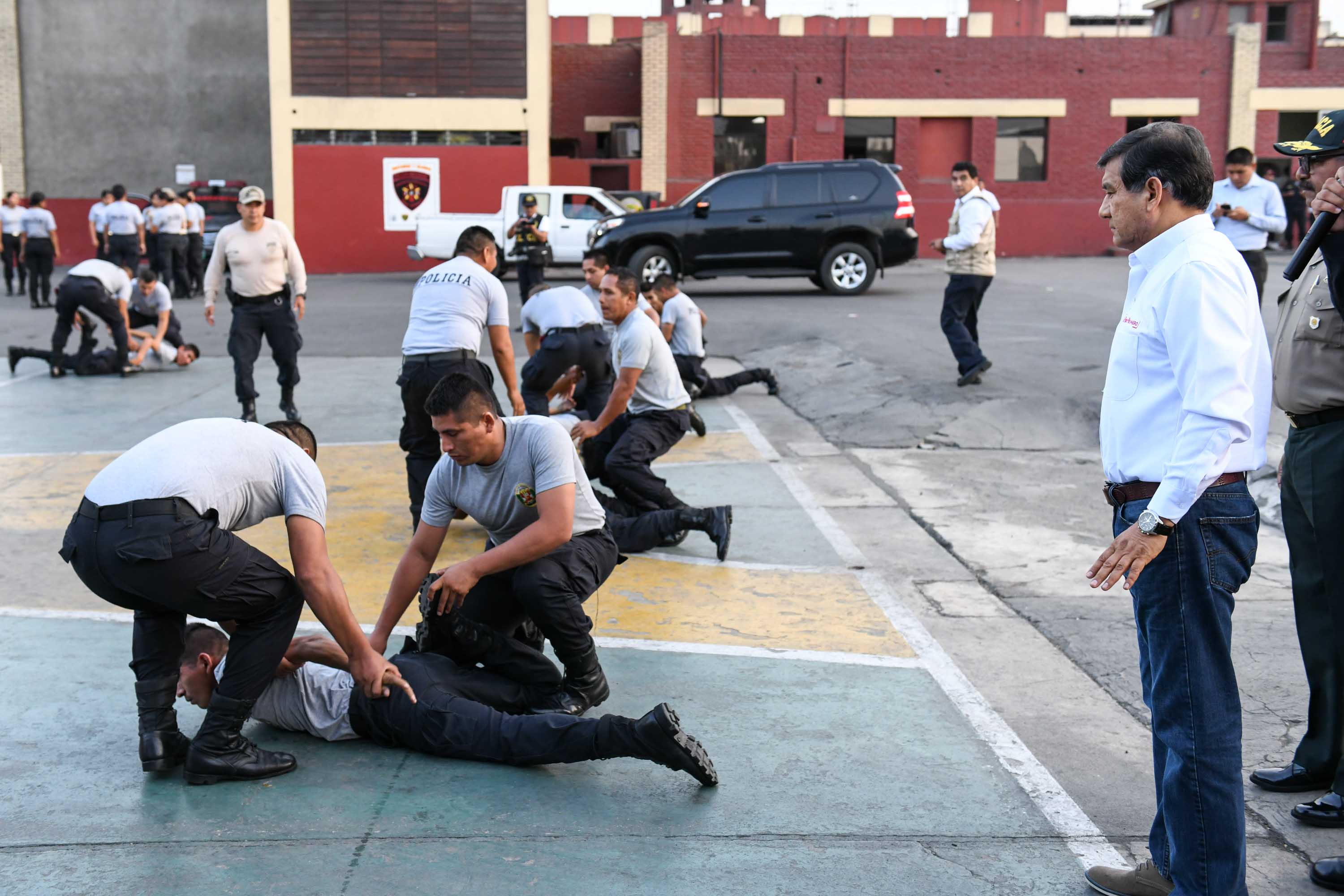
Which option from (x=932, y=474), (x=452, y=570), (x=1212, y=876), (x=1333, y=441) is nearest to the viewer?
(x=1212, y=876)

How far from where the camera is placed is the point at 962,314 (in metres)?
12.0

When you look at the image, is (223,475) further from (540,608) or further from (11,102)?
(11,102)

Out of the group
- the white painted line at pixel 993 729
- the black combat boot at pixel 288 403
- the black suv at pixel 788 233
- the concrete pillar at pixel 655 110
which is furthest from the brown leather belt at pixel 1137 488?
the concrete pillar at pixel 655 110

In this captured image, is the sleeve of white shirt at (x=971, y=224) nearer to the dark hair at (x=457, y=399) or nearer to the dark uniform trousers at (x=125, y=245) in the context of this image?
the dark hair at (x=457, y=399)

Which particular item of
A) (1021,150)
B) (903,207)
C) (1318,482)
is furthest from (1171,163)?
(1021,150)

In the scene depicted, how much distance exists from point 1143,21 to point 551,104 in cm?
2475

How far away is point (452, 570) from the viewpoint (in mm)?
4574

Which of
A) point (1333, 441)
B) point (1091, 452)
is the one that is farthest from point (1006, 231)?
point (1333, 441)

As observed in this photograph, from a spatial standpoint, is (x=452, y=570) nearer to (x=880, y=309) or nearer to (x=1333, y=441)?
(x=1333, y=441)

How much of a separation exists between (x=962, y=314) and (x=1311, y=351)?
808cm

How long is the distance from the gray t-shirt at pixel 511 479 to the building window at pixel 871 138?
30183 millimetres

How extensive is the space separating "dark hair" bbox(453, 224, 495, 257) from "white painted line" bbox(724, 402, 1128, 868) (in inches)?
108

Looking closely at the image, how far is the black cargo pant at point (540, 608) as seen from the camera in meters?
4.73

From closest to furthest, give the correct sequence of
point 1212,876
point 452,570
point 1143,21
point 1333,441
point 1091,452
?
point 1212,876 → point 1333,441 → point 452,570 → point 1091,452 → point 1143,21
